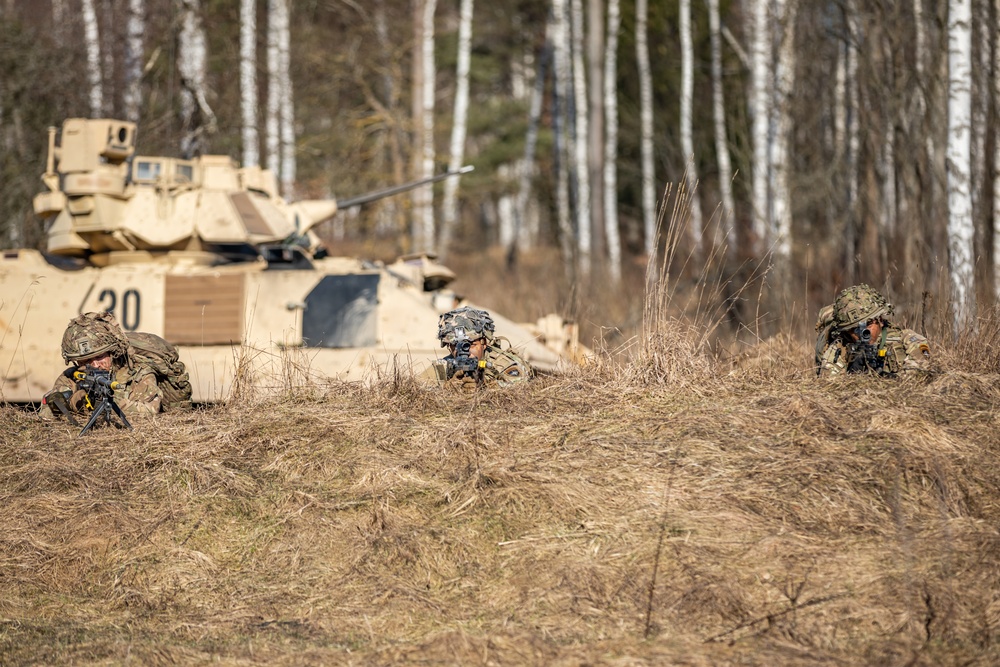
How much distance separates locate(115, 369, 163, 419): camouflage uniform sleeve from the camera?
7.12 m

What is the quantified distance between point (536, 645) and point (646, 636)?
0.41 m

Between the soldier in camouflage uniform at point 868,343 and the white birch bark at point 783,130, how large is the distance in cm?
695

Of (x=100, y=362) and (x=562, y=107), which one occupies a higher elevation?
(x=562, y=107)

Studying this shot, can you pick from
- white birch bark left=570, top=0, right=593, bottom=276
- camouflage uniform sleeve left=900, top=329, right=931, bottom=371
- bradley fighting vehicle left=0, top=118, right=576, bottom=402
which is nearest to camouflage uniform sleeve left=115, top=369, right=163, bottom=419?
bradley fighting vehicle left=0, top=118, right=576, bottom=402

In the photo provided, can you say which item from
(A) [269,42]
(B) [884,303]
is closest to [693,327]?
(B) [884,303]

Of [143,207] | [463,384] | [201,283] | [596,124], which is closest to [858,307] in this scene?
[463,384]

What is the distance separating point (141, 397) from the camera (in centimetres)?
724

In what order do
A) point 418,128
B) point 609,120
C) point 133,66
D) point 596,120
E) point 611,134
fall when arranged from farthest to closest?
point 611,134 < point 609,120 < point 418,128 < point 596,120 < point 133,66

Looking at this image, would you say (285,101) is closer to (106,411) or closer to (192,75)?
(192,75)

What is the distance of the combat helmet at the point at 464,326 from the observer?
7.14 meters

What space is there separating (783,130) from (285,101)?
8476 millimetres

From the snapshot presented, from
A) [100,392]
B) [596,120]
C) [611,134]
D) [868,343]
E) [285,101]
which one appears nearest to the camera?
[100,392]

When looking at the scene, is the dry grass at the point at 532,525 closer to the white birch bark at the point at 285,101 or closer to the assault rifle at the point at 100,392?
the assault rifle at the point at 100,392

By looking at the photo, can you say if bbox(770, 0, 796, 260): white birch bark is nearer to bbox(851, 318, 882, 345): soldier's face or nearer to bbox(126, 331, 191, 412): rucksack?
bbox(851, 318, 882, 345): soldier's face
